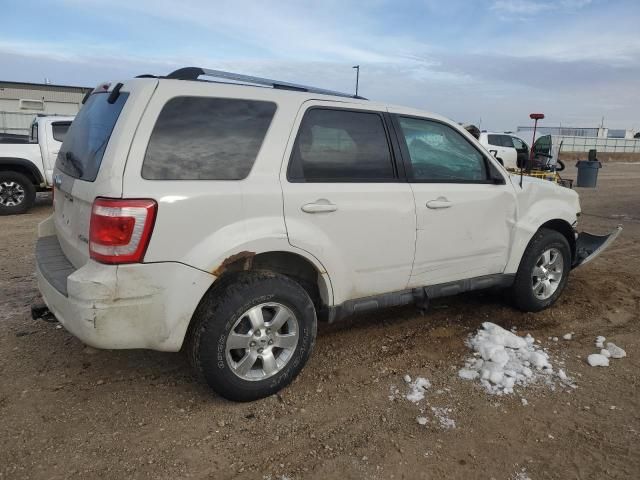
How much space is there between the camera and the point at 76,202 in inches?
113

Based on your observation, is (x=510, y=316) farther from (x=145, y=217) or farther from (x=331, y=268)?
(x=145, y=217)

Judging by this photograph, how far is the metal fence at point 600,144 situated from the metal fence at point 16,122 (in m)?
39.3

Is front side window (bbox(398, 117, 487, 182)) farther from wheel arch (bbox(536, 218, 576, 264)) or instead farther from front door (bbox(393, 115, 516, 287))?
wheel arch (bbox(536, 218, 576, 264))

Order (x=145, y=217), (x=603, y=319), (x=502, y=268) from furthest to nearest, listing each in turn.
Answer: (x=603, y=319) < (x=502, y=268) < (x=145, y=217)

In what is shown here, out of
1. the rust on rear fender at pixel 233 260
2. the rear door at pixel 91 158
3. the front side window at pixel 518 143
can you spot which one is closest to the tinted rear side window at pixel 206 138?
the rear door at pixel 91 158

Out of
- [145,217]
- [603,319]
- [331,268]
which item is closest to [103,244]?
[145,217]

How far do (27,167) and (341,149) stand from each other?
834cm

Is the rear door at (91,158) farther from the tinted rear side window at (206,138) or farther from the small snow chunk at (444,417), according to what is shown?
the small snow chunk at (444,417)

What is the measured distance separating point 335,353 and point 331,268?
0.90m

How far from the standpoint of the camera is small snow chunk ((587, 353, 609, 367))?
3615mm

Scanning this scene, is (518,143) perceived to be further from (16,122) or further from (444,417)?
(16,122)

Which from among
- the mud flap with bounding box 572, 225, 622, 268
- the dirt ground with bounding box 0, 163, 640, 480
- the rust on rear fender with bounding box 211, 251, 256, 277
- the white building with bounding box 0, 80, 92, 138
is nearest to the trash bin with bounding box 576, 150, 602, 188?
the mud flap with bounding box 572, 225, 622, 268

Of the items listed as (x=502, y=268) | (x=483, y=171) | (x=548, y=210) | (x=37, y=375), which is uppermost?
(x=483, y=171)

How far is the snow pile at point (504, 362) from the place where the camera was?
3.33 meters
